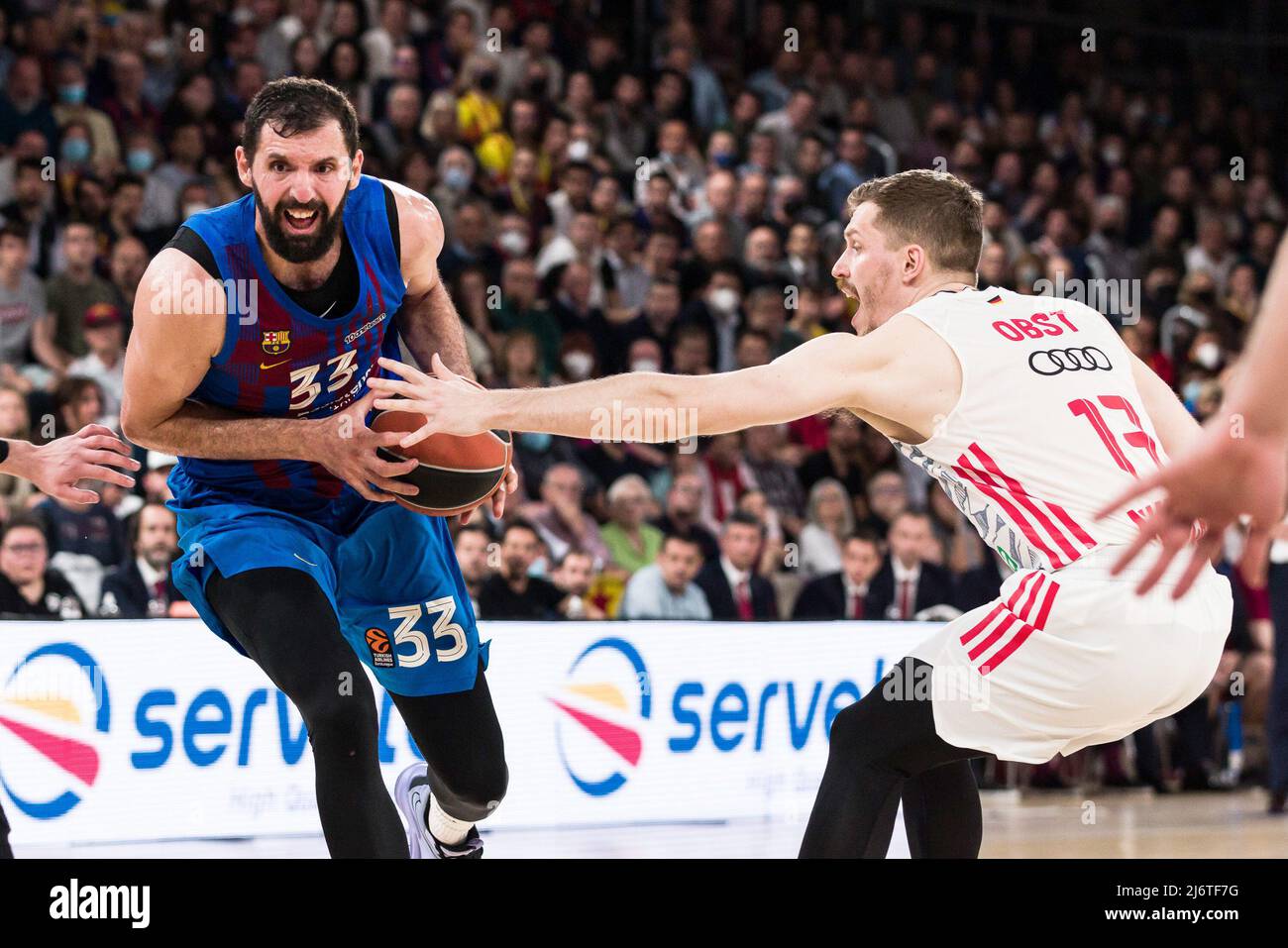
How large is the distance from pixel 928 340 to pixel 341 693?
1.52 m

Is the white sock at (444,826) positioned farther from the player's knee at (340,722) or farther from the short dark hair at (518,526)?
the short dark hair at (518,526)

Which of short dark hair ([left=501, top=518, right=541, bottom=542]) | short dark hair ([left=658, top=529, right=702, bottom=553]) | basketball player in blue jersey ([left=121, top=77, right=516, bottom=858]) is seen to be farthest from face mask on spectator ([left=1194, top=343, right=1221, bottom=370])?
basketball player in blue jersey ([left=121, top=77, right=516, bottom=858])

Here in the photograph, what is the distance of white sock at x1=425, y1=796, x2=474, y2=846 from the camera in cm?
466

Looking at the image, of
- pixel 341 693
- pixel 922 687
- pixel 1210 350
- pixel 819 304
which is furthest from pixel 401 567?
pixel 1210 350

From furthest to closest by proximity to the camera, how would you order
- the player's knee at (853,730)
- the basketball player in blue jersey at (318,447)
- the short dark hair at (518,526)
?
1. the short dark hair at (518,526)
2. the basketball player in blue jersey at (318,447)
3. the player's knee at (853,730)

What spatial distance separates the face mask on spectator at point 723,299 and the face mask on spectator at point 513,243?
124 cm

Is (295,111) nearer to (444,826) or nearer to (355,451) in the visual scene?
(355,451)

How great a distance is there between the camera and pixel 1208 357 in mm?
10914

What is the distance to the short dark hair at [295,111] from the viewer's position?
391 centimetres

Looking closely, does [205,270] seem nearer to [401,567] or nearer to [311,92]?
[311,92]

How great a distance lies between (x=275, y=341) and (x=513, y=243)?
5984mm

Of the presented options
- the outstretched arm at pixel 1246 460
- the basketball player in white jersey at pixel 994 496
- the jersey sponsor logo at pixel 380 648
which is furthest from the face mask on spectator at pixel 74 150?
the outstretched arm at pixel 1246 460

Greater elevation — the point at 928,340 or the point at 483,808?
the point at 928,340
